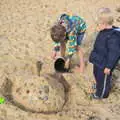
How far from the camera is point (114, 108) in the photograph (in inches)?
168

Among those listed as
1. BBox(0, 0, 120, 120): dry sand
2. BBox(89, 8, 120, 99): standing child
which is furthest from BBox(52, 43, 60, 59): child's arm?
BBox(89, 8, 120, 99): standing child

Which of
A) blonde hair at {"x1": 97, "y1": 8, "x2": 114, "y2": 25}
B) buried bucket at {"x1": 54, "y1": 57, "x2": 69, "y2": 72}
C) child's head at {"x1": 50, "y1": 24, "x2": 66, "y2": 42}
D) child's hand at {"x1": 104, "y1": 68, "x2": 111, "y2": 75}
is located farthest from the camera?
buried bucket at {"x1": 54, "y1": 57, "x2": 69, "y2": 72}

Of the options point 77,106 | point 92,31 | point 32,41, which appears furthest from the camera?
point 92,31

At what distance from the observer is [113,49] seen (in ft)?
12.7

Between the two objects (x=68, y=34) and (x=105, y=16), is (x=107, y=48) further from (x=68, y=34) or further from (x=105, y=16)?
(x=68, y=34)

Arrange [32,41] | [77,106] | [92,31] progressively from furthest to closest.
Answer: [92,31] → [32,41] → [77,106]

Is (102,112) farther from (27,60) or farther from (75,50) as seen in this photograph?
(27,60)

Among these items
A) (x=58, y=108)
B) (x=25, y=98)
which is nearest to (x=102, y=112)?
(x=58, y=108)

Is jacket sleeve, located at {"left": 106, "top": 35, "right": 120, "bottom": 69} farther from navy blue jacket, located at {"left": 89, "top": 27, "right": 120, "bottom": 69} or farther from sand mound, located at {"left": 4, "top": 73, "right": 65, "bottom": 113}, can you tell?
sand mound, located at {"left": 4, "top": 73, "right": 65, "bottom": 113}

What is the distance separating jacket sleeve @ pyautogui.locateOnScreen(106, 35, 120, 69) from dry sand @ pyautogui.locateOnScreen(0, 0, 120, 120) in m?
0.62

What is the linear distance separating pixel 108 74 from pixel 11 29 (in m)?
2.16

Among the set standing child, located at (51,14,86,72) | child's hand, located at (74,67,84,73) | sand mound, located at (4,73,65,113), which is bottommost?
sand mound, located at (4,73,65,113)

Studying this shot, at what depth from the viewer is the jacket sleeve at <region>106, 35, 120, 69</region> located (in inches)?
152

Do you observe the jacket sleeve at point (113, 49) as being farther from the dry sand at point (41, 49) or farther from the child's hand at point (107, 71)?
the dry sand at point (41, 49)
